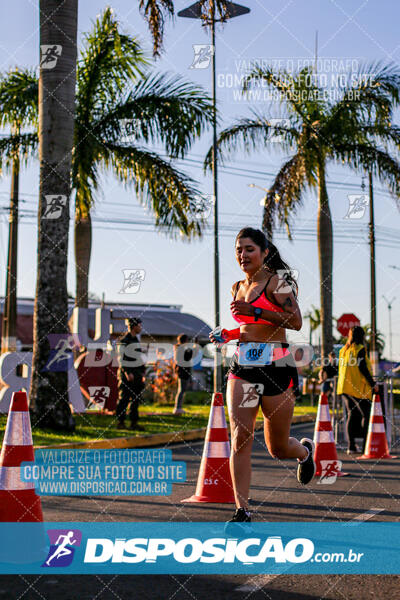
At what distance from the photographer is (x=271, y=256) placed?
557 centimetres

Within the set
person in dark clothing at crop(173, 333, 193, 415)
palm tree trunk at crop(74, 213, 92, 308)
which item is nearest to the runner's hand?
Answer: person in dark clothing at crop(173, 333, 193, 415)

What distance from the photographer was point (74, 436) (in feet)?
37.5

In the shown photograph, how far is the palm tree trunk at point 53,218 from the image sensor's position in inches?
465

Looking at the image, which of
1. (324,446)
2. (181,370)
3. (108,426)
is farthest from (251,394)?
(181,370)

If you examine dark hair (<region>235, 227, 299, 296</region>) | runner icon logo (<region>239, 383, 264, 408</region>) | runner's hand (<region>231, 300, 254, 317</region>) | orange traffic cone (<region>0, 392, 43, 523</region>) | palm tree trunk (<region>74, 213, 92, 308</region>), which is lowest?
orange traffic cone (<region>0, 392, 43, 523</region>)

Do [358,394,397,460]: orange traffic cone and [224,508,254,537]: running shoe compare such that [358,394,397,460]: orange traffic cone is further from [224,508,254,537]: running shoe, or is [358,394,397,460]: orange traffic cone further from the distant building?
the distant building

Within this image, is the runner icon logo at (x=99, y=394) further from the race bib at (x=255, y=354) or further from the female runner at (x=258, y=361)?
the race bib at (x=255, y=354)

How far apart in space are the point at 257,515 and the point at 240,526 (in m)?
1.10

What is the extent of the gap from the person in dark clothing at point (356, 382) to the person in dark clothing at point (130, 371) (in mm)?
3414

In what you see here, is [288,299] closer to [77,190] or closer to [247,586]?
[247,586]

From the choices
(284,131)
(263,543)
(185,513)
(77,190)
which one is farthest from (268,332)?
(284,131)

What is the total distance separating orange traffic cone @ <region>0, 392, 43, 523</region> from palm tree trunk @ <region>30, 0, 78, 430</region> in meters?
7.11

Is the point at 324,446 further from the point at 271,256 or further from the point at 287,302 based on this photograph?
the point at 287,302

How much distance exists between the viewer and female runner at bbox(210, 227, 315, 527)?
515 centimetres
